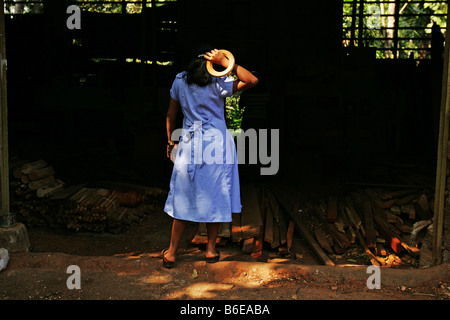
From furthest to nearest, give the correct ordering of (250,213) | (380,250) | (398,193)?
1. (398,193)
2. (250,213)
3. (380,250)

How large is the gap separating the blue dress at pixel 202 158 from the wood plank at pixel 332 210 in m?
2.79

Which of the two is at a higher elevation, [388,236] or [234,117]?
[234,117]

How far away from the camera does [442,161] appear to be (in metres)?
4.43

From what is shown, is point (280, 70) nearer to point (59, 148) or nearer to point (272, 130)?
point (272, 130)

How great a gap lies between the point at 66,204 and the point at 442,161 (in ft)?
16.3

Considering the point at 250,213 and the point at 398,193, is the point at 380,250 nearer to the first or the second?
the point at 250,213

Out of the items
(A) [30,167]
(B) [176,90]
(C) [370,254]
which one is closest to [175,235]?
(B) [176,90]

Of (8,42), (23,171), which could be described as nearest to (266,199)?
(23,171)

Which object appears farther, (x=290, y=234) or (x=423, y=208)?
(x=423, y=208)

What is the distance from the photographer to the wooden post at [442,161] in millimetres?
4328

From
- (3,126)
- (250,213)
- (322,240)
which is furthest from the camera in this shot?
(250,213)

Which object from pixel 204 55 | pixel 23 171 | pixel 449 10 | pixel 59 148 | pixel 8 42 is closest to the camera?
pixel 204 55

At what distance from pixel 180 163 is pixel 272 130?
5202 mm

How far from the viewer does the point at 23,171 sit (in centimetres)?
716
